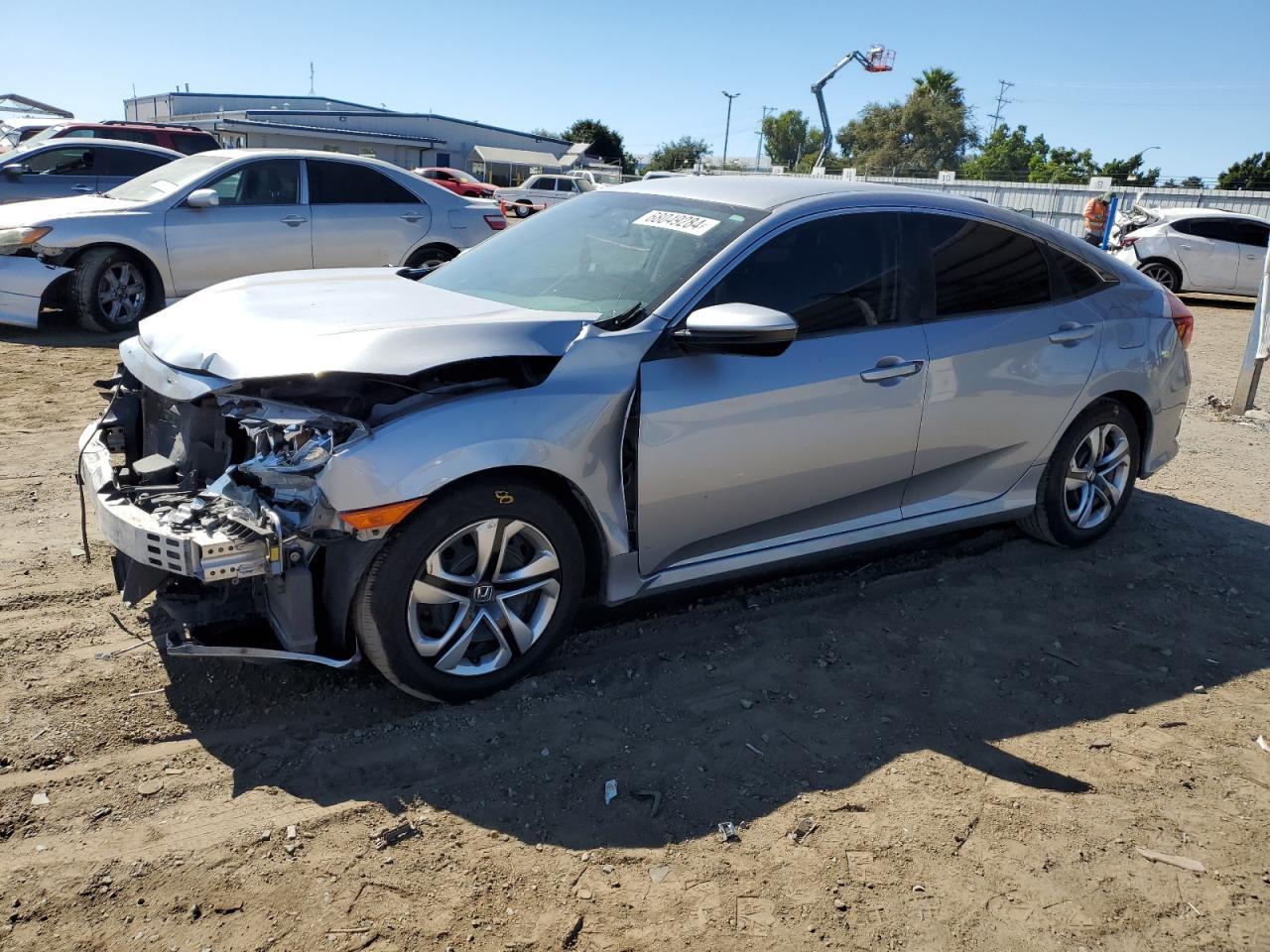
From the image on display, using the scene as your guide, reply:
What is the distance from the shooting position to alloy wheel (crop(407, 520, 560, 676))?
3.22 metres

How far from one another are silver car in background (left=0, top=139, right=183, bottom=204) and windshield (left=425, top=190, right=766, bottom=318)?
27.6ft

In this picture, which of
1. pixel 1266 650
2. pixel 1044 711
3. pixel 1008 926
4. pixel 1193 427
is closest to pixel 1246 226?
pixel 1193 427

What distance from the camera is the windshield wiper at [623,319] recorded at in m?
3.54

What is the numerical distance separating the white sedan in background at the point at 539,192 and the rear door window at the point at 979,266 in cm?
2151

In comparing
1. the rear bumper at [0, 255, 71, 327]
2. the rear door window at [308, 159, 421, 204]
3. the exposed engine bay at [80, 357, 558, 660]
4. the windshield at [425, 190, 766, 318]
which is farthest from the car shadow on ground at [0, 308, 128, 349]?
the exposed engine bay at [80, 357, 558, 660]

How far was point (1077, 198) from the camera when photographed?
2734 cm

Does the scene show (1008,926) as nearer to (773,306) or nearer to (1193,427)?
(773,306)

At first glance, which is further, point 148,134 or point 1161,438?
point 148,134

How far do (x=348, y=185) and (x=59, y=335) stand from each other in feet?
9.82

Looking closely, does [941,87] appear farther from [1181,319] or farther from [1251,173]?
[1181,319]

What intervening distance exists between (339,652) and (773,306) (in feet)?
6.60

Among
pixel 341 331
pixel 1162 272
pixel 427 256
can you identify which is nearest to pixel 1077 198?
pixel 1162 272

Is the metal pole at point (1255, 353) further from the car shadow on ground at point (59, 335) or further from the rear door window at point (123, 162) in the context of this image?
the rear door window at point (123, 162)

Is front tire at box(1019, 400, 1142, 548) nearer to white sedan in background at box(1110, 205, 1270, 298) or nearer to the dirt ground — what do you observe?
the dirt ground
